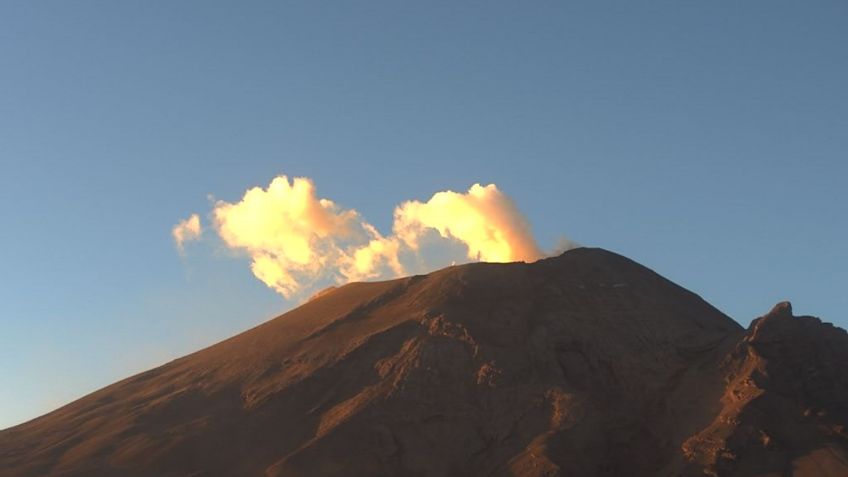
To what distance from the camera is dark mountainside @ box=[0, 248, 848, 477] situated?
67562 millimetres

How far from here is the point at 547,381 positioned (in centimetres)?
7388

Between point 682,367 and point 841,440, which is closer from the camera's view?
point 841,440

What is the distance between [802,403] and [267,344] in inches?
1652

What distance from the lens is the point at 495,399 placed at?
72.4m

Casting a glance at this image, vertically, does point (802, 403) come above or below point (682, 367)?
below

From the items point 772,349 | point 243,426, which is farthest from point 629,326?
point 243,426

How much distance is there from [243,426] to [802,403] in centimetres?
3872

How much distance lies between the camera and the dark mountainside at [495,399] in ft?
222

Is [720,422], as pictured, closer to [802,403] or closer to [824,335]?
[802,403]

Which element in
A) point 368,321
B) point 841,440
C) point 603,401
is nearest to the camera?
point 841,440

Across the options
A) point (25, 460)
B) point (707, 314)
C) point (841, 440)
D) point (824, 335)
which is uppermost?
point (25, 460)

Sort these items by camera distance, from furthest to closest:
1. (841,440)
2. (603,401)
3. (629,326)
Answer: (629,326), (603,401), (841,440)

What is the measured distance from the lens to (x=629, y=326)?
78.2 m

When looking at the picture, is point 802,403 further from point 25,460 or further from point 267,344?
point 25,460
